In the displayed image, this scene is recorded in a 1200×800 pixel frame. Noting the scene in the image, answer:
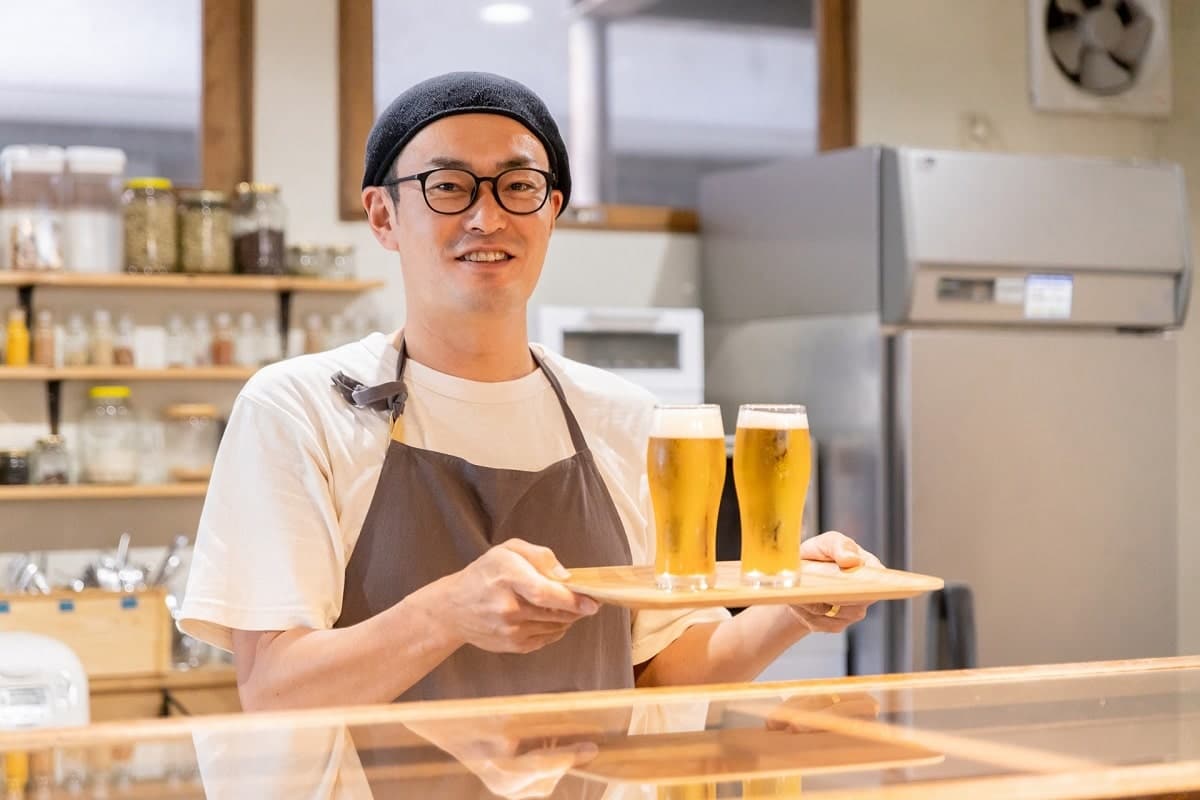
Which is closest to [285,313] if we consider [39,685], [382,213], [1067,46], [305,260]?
[305,260]

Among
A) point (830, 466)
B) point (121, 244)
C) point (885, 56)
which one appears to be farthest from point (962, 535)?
point (121, 244)

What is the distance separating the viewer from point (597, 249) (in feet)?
14.6

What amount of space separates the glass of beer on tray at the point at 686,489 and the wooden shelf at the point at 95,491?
240cm

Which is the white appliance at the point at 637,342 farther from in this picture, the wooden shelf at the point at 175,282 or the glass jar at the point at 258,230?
the glass jar at the point at 258,230

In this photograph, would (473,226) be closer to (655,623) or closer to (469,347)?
(469,347)

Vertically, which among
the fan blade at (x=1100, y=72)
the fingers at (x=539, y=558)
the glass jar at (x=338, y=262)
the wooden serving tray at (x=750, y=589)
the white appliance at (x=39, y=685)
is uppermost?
the fan blade at (x=1100, y=72)

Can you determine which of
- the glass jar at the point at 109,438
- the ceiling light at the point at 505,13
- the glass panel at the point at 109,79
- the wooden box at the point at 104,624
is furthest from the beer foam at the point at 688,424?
the ceiling light at the point at 505,13

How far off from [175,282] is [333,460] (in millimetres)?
2120

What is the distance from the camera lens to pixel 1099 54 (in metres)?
4.96

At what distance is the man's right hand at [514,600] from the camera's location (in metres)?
1.34

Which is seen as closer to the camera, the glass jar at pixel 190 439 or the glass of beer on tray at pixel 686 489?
the glass of beer on tray at pixel 686 489

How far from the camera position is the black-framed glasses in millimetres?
1744

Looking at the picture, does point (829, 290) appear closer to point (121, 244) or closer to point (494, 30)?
point (494, 30)

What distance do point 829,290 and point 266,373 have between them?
2.46m
